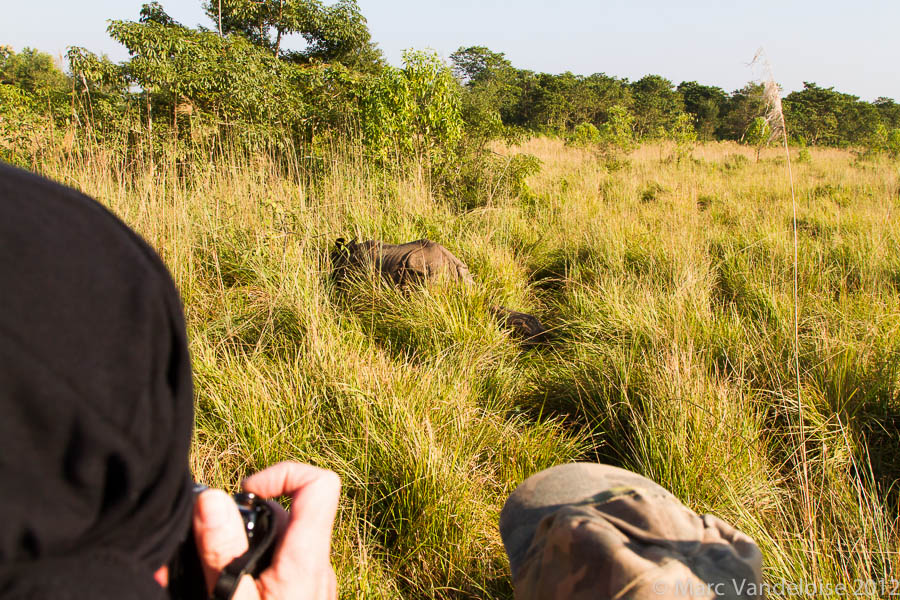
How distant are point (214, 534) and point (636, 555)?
2.10ft

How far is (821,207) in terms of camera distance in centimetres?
671

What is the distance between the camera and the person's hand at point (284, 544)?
0.66 metres

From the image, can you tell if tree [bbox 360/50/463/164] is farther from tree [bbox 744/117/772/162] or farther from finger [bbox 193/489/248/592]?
finger [bbox 193/489/248/592]

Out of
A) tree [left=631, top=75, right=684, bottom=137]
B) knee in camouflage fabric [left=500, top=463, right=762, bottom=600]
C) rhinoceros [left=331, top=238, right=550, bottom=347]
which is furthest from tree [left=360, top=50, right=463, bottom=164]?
tree [left=631, top=75, right=684, bottom=137]

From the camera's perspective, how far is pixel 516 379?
2785 millimetres

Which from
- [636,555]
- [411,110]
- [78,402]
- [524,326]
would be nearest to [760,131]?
[411,110]

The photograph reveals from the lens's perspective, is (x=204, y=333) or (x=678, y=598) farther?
(x=204, y=333)

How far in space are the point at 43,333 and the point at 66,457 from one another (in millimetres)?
113

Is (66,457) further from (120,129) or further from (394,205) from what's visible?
(120,129)

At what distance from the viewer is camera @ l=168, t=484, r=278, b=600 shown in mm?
638

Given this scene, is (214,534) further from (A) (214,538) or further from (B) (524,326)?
(B) (524,326)

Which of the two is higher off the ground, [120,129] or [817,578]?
[120,129]

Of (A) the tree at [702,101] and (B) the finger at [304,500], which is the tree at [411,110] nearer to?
(B) the finger at [304,500]

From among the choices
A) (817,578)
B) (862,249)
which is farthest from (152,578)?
(862,249)
